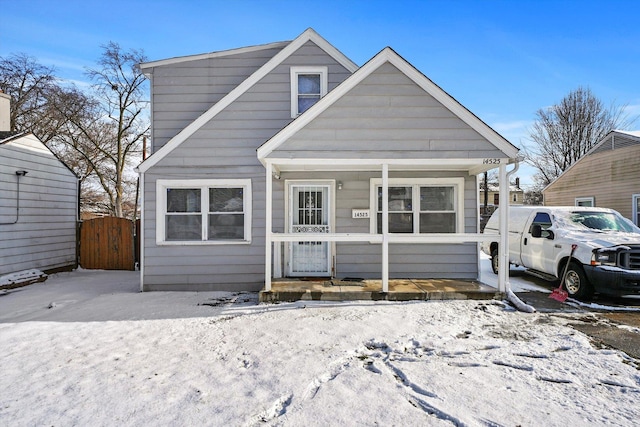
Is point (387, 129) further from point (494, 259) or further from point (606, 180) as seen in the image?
point (606, 180)

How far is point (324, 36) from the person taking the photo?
7.62 m

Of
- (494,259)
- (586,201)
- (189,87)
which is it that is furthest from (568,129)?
(189,87)

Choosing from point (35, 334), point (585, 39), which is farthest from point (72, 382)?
point (585, 39)

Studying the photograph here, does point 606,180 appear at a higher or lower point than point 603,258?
higher

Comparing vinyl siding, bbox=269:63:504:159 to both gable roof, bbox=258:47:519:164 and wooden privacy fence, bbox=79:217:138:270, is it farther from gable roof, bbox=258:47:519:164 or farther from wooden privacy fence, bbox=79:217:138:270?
wooden privacy fence, bbox=79:217:138:270

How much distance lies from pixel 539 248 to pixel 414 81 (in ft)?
16.4

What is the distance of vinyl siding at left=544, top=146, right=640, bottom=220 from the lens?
13.0 metres

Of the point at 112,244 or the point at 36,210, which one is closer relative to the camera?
the point at 36,210

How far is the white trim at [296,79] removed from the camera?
7604 mm

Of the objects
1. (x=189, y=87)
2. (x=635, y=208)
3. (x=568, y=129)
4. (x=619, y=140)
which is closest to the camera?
(x=189, y=87)

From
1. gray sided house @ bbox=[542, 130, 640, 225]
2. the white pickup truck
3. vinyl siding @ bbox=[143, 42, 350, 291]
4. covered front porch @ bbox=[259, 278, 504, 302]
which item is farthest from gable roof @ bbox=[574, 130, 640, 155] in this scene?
vinyl siding @ bbox=[143, 42, 350, 291]

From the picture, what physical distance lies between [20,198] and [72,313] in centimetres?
534

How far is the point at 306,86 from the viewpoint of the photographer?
7762 millimetres

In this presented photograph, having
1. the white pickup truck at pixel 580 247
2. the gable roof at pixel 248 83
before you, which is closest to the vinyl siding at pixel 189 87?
the gable roof at pixel 248 83
